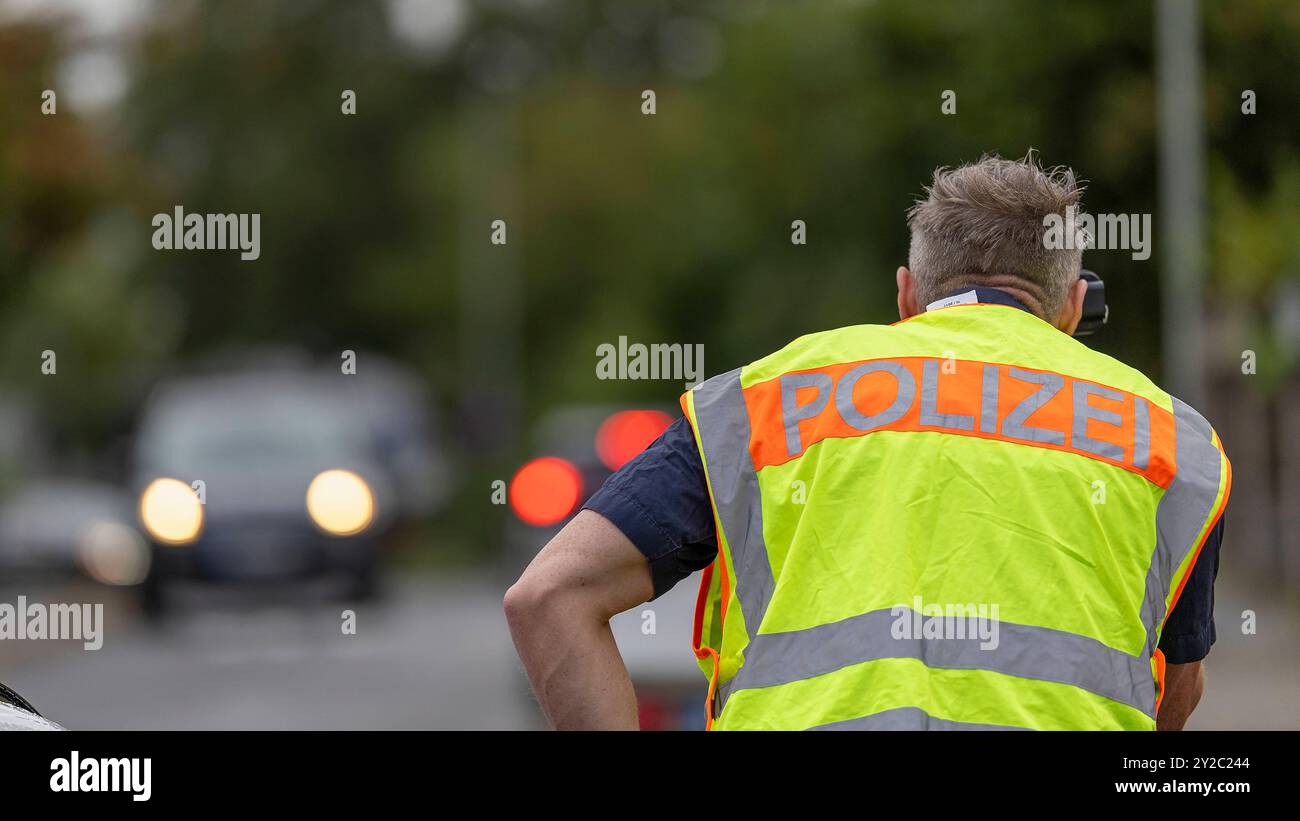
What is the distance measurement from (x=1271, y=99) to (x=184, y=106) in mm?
40315

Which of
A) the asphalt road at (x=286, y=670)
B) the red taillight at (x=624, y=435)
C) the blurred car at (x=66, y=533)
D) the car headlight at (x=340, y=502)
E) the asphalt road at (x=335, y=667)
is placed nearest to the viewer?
the asphalt road at (x=335, y=667)

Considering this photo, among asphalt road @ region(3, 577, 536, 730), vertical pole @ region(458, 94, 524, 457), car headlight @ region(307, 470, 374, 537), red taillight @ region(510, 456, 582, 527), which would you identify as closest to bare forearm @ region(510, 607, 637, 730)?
asphalt road @ region(3, 577, 536, 730)

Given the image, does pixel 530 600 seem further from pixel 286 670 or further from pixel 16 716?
pixel 286 670

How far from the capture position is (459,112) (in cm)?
5122

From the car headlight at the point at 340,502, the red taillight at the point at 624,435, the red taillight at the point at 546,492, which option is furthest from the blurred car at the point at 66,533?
the red taillight at the point at 546,492

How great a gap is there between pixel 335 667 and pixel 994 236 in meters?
12.5

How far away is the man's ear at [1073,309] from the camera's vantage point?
3.05m

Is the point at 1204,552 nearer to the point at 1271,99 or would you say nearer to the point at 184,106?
the point at 1271,99

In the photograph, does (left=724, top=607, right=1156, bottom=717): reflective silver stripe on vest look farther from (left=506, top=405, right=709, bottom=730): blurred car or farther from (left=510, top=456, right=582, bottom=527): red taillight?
(left=510, top=456, right=582, bottom=527): red taillight

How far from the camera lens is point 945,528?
2533 millimetres

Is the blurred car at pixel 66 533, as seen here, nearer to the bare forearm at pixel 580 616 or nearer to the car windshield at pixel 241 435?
the car windshield at pixel 241 435

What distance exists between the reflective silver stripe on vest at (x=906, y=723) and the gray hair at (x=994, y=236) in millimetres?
729

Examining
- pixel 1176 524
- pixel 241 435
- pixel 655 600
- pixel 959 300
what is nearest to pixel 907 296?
pixel 959 300

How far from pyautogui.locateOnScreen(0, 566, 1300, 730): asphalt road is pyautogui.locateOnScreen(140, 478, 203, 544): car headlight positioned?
70cm
